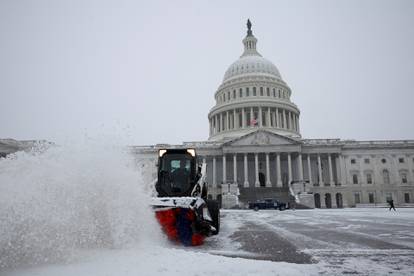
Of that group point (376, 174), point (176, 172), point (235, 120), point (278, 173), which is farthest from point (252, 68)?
point (176, 172)

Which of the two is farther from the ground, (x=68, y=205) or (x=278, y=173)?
(x=278, y=173)

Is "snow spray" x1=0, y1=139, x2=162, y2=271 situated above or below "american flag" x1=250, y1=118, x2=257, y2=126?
below

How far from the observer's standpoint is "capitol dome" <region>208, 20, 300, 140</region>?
255 feet

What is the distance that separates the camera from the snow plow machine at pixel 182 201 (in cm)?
902

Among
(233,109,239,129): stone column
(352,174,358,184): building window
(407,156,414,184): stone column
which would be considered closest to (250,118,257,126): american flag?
(233,109,239,129): stone column

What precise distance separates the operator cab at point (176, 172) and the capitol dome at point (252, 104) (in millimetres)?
63557

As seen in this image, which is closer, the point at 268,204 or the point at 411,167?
the point at 268,204

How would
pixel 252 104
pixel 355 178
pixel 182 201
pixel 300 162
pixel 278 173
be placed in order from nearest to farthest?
1. pixel 182 201
2. pixel 278 173
3. pixel 300 162
4. pixel 355 178
5. pixel 252 104

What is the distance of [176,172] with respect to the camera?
36.0 feet

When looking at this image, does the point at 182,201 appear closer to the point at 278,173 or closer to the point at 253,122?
the point at 278,173

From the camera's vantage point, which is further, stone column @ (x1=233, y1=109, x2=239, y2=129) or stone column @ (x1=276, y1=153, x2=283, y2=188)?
stone column @ (x1=233, y1=109, x2=239, y2=129)

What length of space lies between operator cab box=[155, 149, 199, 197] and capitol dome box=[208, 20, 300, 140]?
63.6 m

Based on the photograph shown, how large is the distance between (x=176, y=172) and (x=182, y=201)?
2114mm

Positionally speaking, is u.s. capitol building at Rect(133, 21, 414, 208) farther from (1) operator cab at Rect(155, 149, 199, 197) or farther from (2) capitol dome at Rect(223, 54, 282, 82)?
(1) operator cab at Rect(155, 149, 199, 197)
